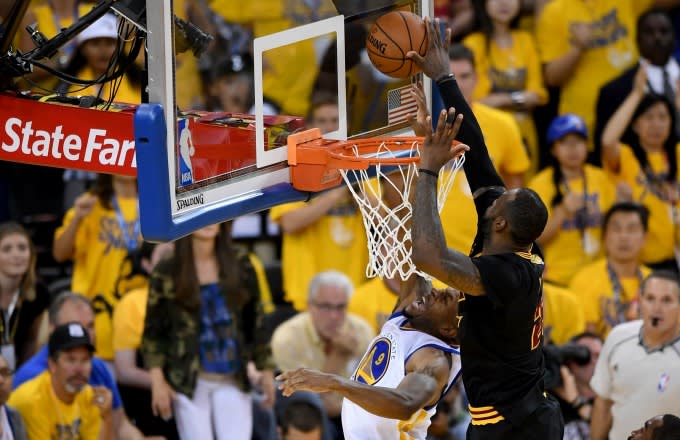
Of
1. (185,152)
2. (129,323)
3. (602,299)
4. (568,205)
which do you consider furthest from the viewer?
(568,205)

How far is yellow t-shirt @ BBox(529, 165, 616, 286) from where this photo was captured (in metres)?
9.95

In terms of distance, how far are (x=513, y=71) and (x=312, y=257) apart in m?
2.27

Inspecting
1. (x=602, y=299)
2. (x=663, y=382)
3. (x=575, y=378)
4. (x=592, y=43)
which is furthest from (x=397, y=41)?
(x=592, y=43)

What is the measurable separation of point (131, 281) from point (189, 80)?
153cm

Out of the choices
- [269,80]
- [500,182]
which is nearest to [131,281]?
[269,80]

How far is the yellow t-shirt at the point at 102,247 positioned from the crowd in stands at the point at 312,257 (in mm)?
14

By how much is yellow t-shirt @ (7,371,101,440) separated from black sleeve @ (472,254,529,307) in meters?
3.34

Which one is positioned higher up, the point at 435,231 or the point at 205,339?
the point at 435,231

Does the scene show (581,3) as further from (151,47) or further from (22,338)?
(151,47)

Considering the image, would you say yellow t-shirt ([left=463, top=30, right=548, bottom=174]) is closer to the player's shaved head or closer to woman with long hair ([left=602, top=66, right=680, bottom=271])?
woman with long hair ([left=602, top=66, right=680, bottom=271])

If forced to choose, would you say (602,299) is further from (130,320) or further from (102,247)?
(102,247)

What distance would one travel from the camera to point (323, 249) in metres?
9.69

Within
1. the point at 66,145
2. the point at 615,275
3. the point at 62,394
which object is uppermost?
the point at 66,145

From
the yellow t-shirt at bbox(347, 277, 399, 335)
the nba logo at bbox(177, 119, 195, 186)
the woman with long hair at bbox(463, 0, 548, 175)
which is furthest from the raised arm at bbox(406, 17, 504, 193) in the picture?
the woman with long hair at bbox(463, 0, 548, 175)
